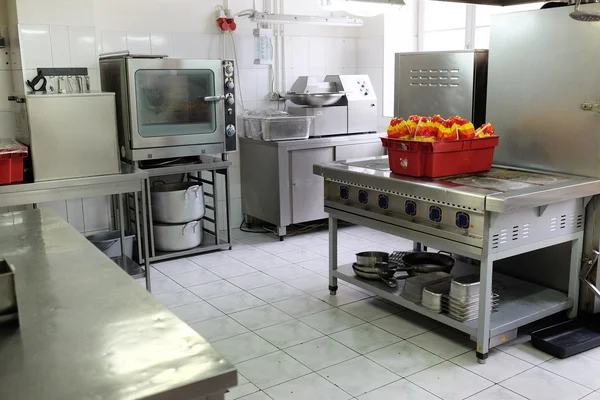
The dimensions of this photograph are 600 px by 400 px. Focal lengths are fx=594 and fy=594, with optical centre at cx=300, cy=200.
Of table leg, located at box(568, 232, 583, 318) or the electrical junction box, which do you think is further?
the electrical junction box

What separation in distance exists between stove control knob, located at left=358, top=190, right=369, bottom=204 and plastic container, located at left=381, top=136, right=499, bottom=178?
218mm

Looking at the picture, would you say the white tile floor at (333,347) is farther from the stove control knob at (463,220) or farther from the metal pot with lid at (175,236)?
the stove control knob at (463,220)

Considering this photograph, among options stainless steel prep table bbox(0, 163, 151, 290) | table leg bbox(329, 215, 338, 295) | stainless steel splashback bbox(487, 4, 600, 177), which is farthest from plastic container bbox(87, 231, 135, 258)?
stainless steel splashback bbox(487, 4, 600, 177)

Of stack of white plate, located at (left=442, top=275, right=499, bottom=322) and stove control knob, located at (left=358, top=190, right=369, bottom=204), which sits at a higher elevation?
stove control knob, located at (left=358, top=190, right=369, bottom=204)

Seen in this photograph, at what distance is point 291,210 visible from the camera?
16.0ft

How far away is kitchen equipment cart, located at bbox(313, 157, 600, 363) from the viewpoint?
2621mm

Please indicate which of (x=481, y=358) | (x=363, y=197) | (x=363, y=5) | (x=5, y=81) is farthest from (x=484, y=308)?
(x=5, y=81)

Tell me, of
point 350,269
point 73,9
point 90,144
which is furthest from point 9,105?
point 350,269

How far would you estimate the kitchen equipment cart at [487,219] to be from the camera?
262 centimetres

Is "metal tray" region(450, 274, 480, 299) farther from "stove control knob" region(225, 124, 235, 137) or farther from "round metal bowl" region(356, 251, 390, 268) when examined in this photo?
"stove control knob" region(225, 124, 235, 137)

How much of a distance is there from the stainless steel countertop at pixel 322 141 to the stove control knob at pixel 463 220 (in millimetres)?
2208

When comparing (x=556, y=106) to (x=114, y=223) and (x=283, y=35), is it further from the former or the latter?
(x=114, y=223)

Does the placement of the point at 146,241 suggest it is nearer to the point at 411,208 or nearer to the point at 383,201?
the point at 383,201

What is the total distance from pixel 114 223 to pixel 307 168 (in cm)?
159
